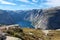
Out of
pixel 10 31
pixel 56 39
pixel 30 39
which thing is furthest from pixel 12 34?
pixel 56 39

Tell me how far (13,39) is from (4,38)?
30.8 inches

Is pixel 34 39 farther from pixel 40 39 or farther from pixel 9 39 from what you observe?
pixel 9 39

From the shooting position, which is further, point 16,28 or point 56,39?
point 56,39

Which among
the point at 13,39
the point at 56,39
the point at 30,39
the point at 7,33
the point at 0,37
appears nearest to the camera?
the point at 0,37

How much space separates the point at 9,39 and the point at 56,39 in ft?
36.4

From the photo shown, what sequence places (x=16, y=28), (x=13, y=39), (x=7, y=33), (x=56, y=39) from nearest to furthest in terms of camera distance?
(x=13, y=39) → (x=7, y=33) → (x=16, y=28) → (x=56, y=39)

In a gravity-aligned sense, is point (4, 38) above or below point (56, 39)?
above

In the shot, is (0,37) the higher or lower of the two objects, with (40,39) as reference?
higher

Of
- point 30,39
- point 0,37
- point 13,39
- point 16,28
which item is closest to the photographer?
point 0,37

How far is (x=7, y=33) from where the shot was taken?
17.7 metres

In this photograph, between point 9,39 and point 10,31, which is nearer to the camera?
point 9,39

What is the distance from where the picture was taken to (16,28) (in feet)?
66.6

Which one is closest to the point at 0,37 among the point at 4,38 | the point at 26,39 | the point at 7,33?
the point at 4,38

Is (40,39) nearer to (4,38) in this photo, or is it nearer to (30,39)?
(30,39)
